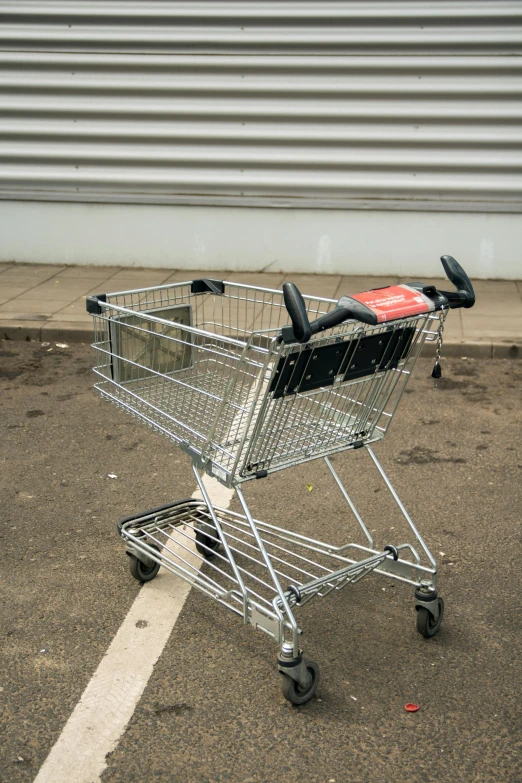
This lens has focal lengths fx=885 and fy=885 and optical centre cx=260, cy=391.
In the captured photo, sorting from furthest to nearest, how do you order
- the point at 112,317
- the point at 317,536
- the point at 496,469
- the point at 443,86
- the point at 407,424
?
the point at 443,86, the point at 407,424, the point at 496,469, the point at 317,536, the point at 112,317

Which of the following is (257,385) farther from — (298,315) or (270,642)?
(270,642)

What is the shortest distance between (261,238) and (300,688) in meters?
7.63

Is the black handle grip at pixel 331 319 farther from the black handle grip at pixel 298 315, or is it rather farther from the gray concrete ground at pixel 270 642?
the gray concrete ground at pixel 270 642

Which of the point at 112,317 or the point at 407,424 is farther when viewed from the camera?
the point at 407,424

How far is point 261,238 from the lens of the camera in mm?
10352

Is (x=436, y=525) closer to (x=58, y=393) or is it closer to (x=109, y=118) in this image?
(x=58, y=393)

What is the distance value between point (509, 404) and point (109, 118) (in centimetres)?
619

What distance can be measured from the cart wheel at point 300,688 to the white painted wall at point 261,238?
24.3 feet

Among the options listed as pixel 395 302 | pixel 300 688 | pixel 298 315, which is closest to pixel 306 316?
pixel 298 315

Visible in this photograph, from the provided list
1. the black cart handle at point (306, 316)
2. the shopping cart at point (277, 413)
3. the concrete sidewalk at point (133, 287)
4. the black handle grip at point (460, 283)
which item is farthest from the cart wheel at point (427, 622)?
the concrete sidewalk at point (133, 287)

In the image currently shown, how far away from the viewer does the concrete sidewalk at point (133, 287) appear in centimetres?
801

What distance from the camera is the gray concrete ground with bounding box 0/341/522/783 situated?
3.07 meters

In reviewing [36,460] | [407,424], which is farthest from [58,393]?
[407,424]

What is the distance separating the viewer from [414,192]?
33.2 ft
